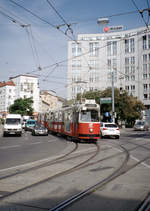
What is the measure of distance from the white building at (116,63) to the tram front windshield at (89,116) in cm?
4688

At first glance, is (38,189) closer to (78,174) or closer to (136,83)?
(78,174)

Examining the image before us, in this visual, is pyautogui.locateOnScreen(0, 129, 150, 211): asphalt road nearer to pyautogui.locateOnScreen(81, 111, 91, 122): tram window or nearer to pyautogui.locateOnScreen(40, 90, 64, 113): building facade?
pyautogui.locateOnScreen(81, 111, 91, 122): tram window

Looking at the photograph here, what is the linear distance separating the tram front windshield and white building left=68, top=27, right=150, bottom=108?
1846 inches

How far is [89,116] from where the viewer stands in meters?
18.2

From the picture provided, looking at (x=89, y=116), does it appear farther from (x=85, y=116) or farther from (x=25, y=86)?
(x=25, y=86)

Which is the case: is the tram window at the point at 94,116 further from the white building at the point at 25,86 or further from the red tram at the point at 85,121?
the white building at the point at 25,86

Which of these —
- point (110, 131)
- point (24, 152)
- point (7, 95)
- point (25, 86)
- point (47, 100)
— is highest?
point (25, 86)

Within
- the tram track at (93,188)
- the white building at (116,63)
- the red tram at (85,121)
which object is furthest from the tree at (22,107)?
the tram track at (93,188)

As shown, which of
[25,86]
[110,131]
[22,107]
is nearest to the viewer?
[110,131]

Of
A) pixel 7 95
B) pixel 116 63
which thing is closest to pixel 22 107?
pixel 7 95

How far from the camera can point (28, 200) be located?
472cm

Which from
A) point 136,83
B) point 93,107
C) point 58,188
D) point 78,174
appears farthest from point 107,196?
point 136,83

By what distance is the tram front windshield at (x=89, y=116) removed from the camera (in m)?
18.1

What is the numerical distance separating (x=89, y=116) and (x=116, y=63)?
53926mm
